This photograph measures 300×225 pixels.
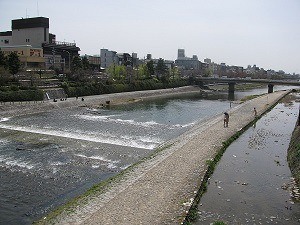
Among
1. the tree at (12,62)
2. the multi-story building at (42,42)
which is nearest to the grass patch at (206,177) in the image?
the tree at (12,62)

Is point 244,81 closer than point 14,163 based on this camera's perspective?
No

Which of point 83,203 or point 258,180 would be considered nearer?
point 83,203

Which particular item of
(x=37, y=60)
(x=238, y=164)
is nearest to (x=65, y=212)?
(x=238, y=164)

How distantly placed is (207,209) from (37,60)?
218 feet

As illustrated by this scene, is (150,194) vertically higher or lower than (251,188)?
higher

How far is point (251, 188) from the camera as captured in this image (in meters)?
16.0

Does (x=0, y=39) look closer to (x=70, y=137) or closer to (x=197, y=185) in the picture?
(x=70, y=137)

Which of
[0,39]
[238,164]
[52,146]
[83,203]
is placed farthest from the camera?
[0,39]

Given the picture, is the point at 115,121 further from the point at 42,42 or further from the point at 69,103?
the point at 42,42

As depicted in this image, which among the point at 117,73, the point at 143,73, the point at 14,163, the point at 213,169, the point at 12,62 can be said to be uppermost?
the point at 12,62

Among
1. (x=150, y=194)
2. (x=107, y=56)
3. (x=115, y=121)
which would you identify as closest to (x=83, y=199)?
(x=150, y=194)

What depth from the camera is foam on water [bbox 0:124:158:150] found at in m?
25.7

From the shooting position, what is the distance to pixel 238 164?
20047mm

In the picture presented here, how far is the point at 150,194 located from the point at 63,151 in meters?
11.0
